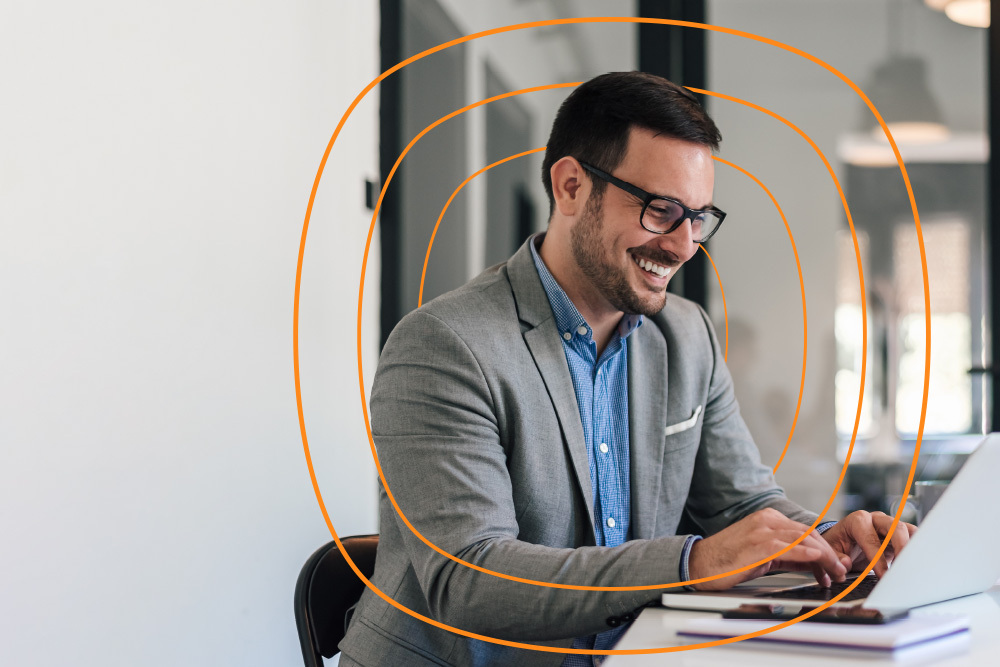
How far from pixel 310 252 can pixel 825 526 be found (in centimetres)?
178

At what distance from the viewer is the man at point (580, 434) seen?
1252 mm

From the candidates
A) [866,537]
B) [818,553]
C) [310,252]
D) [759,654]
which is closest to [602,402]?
[866,537]

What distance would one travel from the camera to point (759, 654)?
921mm

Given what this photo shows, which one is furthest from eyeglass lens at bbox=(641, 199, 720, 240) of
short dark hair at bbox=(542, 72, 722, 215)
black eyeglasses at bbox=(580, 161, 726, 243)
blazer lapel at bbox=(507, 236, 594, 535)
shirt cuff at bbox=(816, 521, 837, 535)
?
shirt cuff at bbox=(816, 521, 837, 535)

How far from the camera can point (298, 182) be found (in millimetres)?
2668

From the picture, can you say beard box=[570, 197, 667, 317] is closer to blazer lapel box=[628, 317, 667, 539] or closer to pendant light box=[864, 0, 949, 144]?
blazer lapel box=[628, 317, 667, 539]

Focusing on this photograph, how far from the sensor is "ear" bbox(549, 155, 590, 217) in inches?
71.1

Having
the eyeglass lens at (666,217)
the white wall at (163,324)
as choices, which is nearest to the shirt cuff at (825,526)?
the eyeglass lens at (666,217)

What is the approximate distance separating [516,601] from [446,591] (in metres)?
0.14

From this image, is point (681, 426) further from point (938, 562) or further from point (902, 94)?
point (902, 94)

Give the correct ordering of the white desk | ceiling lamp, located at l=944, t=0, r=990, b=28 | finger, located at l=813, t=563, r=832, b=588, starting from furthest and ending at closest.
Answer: ceiling lamp, located at l=944, t=0, r=990, b=28, finger, located at l=813, t=563, r=832, b=588, the white desk

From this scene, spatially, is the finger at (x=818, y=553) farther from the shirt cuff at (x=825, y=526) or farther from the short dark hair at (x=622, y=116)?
the short dark hair at (x=622, y=116)

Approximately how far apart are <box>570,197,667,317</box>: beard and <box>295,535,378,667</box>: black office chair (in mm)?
693

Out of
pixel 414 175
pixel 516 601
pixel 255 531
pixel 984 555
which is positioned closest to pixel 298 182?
pixel 414 175
